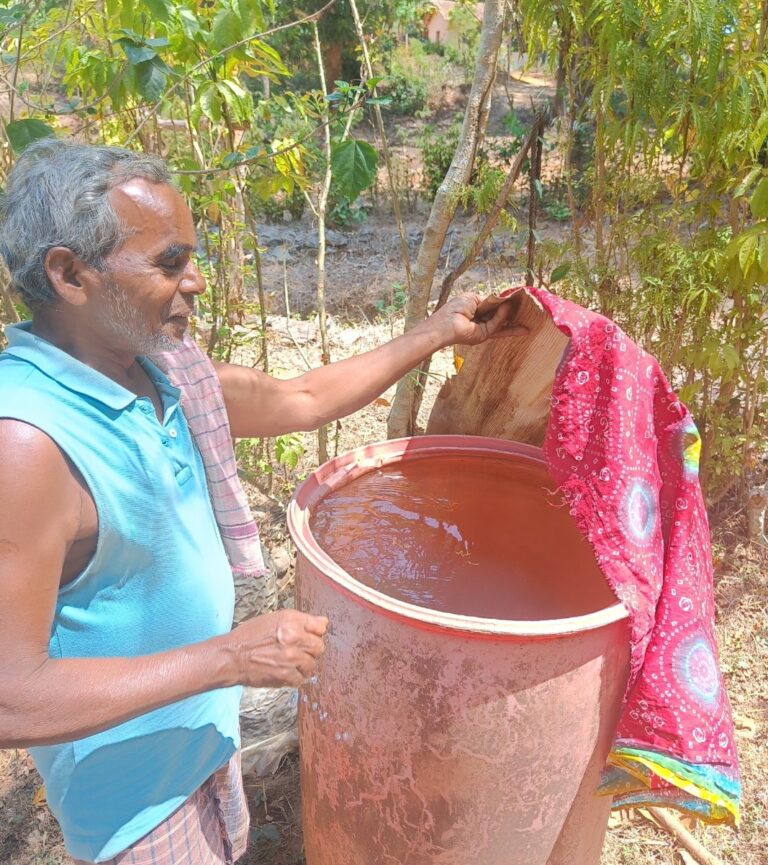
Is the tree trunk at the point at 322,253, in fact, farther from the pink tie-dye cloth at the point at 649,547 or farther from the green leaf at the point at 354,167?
the pink tie-dye cloth at the point at 649,547

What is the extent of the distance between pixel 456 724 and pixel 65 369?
0.88 metres

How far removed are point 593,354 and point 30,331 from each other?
39.5 inches

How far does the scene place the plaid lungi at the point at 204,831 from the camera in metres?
1.34

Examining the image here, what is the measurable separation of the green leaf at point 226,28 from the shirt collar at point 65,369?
1.26 meters

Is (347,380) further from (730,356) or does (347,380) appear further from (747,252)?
(730,356)

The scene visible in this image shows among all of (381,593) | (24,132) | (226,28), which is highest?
(226,28)

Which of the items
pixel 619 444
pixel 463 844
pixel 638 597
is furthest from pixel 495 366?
pixel 463 844

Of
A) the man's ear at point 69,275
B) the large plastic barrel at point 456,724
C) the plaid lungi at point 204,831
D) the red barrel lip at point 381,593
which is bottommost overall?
→ the plaid lungi at point 204,831

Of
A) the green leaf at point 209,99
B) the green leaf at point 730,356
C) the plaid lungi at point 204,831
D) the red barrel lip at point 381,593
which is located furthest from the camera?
the green leaf at point 730,356

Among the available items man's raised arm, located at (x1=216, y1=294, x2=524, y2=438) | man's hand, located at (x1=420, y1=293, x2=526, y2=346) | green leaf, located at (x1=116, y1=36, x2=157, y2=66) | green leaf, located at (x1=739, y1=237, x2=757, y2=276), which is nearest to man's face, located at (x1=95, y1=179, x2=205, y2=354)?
man's raised arm, located at (x1=216, y1=294, x2=524, y2=438)

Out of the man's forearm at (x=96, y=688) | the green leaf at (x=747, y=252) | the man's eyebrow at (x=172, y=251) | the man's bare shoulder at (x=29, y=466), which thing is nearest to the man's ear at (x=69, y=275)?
the man's eyebrow at (x=172, y=251)

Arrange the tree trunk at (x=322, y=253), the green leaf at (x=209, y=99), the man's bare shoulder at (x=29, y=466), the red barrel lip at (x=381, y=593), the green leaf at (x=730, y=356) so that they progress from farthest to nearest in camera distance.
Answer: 1. the tree trunk at (x=322, y=253)
2. the green leaf at (x=730, y=356)
3. the green leaf at (x=209, y=99)
4. the red barrel lip at (x=381, y=593)
5. the man's bare shoulder at (x=29, y=466)

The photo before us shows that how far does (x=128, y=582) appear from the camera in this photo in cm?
115

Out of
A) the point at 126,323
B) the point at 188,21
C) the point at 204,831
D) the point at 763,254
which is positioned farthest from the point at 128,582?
the point at 763,254
